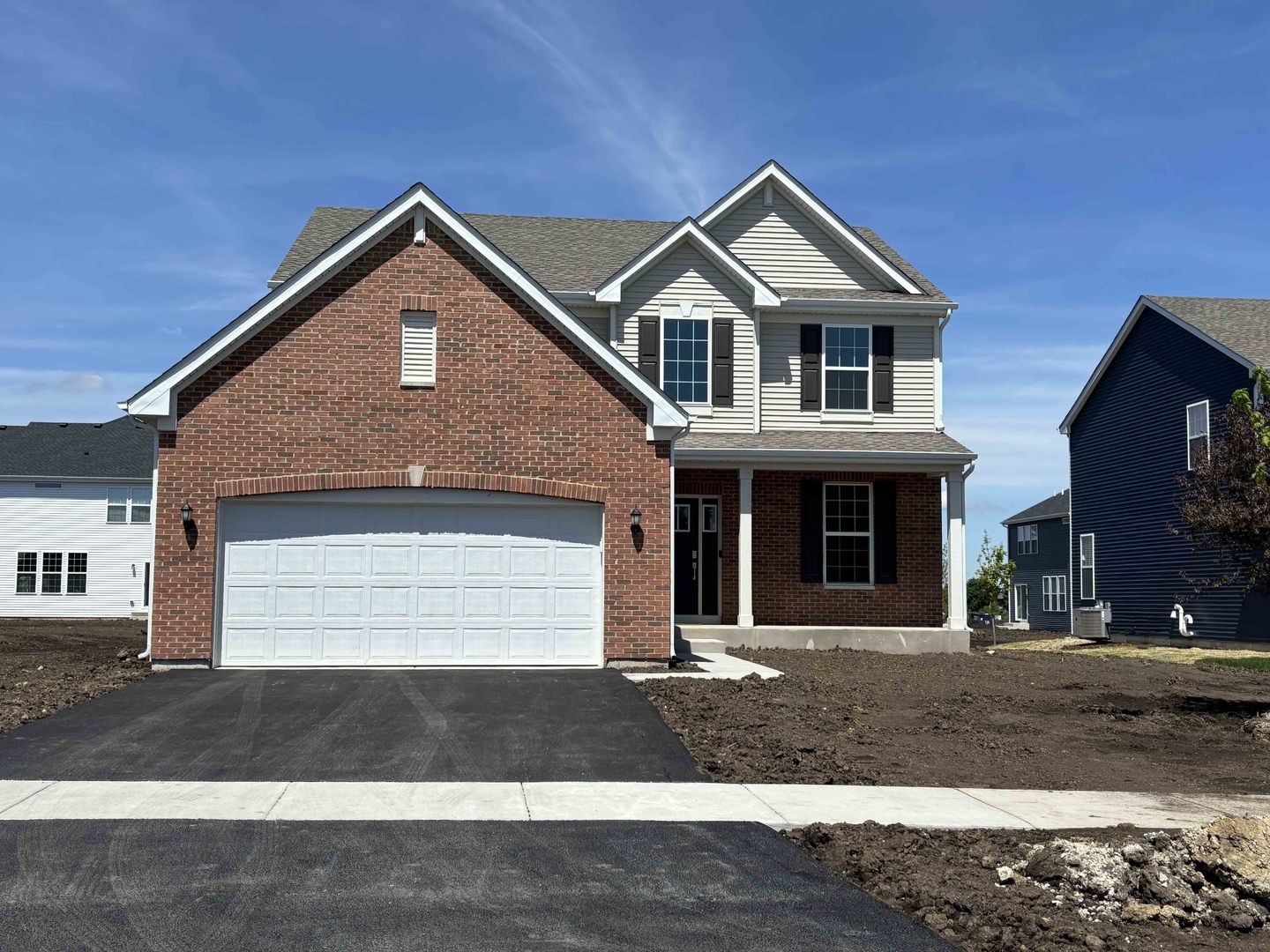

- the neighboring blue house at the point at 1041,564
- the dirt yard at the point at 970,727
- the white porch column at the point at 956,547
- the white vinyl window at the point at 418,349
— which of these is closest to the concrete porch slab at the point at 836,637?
the white porch column at the point at 956,547

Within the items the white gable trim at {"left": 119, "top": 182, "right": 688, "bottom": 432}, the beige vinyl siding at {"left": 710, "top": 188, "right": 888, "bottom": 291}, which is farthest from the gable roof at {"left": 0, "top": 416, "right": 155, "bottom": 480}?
the white gable trim at {"left": 119, "top": 182, "right": 688, "bottom": 432}

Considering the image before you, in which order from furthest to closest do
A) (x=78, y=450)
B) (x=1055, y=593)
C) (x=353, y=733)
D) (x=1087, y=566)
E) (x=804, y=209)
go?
1. (x=1055, y=593)
2. (x=78, y=450)
3. (x=1087, y=566)
4. (x=804, y=209)
5. (x=353, y=733)

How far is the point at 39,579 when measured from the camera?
139ft

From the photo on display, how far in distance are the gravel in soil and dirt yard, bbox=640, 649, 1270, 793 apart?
2260mm

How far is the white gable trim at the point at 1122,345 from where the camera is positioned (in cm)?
2678

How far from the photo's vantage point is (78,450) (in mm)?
44344

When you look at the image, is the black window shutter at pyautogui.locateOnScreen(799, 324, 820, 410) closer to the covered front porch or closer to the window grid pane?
the covered front porch

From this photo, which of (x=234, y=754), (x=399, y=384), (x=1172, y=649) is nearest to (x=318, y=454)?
(x=399, y=384)

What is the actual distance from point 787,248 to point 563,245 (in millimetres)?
4741

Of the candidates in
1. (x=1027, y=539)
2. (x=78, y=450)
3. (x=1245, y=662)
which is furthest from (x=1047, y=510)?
(x=78, y=450)

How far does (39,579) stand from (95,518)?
2763 millimetres

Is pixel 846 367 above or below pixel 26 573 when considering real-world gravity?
above

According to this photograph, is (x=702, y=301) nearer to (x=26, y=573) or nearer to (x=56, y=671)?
(x=56, y=671)

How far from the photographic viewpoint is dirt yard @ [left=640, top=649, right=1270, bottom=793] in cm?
1069
